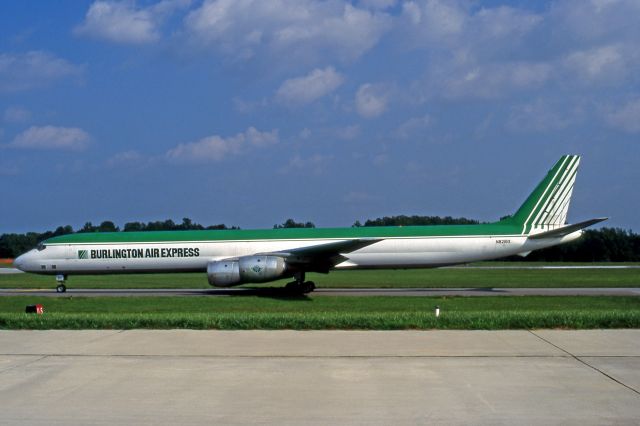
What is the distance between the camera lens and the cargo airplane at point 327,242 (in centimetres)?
2825

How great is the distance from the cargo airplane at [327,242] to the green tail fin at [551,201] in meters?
0.04

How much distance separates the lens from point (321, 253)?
2673 cm

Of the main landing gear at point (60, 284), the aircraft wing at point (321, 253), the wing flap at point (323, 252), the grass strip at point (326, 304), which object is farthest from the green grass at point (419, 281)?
the grass strip at point (326, 304)

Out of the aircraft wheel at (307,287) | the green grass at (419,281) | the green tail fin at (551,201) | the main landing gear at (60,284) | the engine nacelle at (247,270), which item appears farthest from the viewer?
the green grass at (419,281)

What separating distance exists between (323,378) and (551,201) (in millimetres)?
24256

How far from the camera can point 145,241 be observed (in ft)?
94.8

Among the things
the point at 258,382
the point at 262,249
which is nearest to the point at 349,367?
the point at 258,382

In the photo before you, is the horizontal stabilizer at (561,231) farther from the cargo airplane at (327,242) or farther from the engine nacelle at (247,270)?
the engine nacelle at (247,270)

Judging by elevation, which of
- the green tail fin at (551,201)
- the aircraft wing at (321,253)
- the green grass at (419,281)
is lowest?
the green grass at (419,281)

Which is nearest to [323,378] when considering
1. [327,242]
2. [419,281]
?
[327,242]

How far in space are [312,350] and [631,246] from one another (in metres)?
87.5

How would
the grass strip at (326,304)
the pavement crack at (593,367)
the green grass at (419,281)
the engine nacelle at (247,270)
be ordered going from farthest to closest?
the green grass at (419,281), the engine nacelle at (247,270), the grass strip at (326,304), the pavement crack at (593,367)

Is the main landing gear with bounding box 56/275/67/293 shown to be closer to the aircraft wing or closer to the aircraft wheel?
the aircraft wing

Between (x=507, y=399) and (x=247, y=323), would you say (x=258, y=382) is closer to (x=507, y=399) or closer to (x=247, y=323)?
(x=507, y=399)
